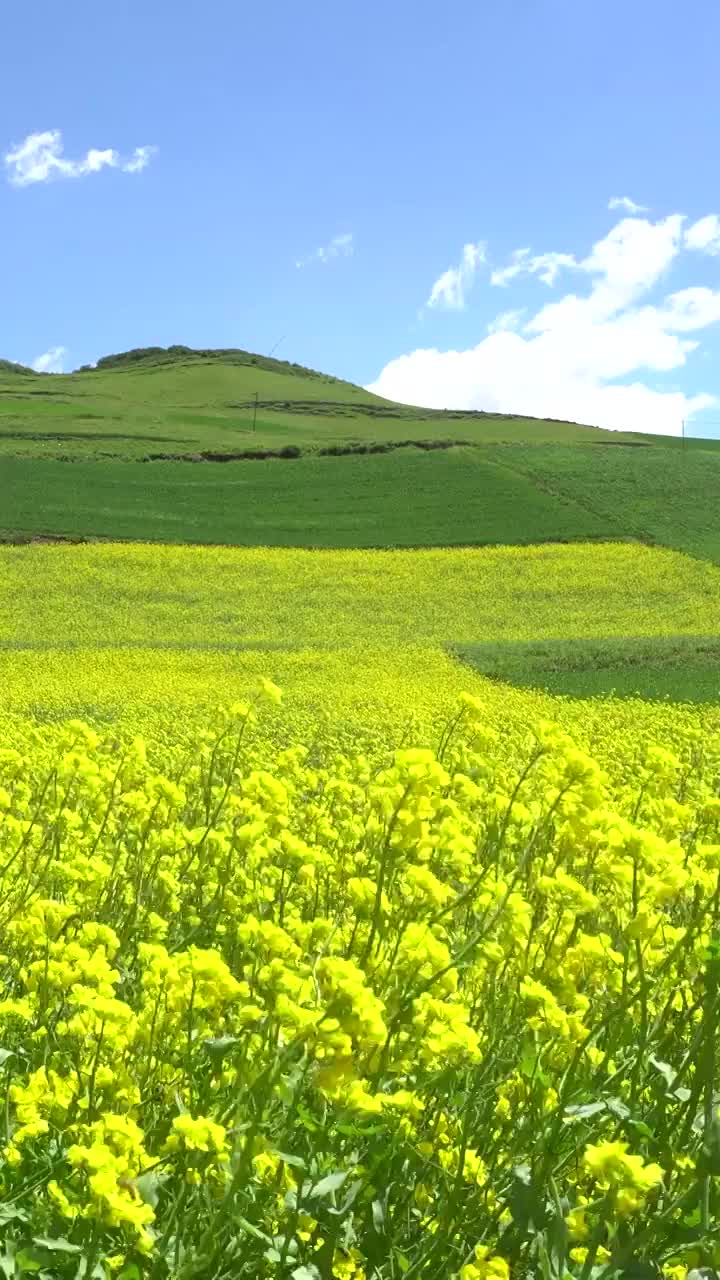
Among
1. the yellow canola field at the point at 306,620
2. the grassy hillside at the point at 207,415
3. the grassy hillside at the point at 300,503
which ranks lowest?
the yellow canola field at the point at 306,620

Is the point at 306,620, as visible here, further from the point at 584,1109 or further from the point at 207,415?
the point at 207,415

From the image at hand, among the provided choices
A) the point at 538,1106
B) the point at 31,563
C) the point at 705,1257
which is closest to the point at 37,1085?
the point at 538,1106

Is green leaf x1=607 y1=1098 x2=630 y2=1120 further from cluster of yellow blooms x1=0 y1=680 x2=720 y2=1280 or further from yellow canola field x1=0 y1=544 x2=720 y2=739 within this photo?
yellow canola field x1=0 y1=544 x2=720 y2=739

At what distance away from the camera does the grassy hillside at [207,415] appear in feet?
225

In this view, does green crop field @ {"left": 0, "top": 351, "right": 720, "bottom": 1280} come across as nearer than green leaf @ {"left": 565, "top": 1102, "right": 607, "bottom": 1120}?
Yes

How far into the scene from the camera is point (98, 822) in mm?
5535

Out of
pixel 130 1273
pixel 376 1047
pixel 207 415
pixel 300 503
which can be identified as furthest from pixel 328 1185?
pixel 207 415

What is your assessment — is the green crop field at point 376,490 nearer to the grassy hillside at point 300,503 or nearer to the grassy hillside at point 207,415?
the grassy hillside at point 300,503

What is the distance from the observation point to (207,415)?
8875 centimetres

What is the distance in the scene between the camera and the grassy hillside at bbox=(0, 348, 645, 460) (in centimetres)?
6862

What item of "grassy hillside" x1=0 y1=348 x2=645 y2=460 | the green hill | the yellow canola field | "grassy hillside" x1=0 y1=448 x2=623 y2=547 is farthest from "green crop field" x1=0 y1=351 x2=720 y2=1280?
"grassy hillside" x1=0 y1=348 x2=645 y2=460

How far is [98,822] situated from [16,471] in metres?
53.1

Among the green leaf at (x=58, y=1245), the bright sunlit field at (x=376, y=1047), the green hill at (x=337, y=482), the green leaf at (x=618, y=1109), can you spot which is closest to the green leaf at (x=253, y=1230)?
the bright sunlit field at (x=376, y=1047)

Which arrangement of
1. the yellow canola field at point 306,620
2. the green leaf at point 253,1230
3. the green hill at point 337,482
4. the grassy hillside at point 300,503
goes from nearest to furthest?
the green leaf at point 253,1230, the yellow canola field at point 306,620, the grassy hillside at point 300,503, the green hill at point 337,482
